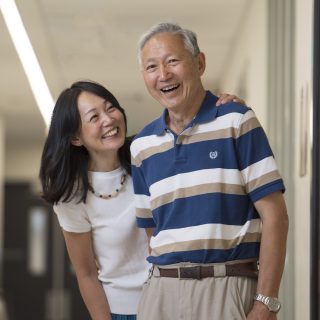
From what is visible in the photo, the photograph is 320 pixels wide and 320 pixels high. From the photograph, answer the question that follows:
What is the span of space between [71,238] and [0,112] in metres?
4.85

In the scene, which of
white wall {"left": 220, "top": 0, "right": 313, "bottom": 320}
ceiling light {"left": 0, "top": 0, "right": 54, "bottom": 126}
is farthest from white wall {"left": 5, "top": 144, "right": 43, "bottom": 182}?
white wall {"left": 220, "top": 0, "right": 313, "bottom": 320}

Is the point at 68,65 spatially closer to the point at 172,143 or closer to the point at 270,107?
the point at 270,107

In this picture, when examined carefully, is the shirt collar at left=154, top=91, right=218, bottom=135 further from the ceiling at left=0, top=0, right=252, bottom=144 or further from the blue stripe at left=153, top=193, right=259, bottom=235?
the ceiling at left=0, top=0, right=252, bottom=144

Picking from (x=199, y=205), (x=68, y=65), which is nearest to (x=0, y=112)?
(x=68, y=65)

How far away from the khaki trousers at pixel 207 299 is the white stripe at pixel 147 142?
0.33m

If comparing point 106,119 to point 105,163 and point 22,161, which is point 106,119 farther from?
point 22,161

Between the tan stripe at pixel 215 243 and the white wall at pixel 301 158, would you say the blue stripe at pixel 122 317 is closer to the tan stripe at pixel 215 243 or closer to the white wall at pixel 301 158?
the tan stripe at pixel 215 243

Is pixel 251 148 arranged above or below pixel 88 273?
above

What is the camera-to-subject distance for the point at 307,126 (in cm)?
316

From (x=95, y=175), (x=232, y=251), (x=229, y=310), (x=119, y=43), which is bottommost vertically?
(x=229, y=310)

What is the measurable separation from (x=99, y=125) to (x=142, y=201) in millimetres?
260

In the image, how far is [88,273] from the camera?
246 centimetres

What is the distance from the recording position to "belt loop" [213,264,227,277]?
6.47ft

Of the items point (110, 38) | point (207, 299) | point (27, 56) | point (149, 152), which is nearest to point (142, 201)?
point (149, 152)
